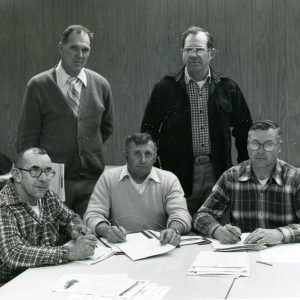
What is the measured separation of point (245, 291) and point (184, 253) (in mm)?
525

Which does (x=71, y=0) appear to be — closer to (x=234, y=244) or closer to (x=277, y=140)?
(x=277, y=140)

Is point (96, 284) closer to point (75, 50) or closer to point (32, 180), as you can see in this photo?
point (32, 180)

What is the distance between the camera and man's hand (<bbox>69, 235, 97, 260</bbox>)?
7.39 ft

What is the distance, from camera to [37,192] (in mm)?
2512

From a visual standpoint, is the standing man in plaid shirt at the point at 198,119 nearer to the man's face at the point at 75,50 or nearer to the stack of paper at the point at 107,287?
the man's face at the point at 75,50

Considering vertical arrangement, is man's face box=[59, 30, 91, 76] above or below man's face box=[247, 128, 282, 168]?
above

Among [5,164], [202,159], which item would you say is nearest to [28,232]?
[202,159]

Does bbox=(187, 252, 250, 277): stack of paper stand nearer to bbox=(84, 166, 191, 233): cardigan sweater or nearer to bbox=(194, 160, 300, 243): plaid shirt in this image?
bbox=(194, 160, 300, 243): plaid shirt

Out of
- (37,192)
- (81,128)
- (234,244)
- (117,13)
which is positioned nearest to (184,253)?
(234,244)

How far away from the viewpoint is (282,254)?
2318 mm

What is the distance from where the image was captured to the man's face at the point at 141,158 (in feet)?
9.77

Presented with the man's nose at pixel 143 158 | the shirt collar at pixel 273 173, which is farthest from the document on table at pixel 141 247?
the shirt collar at pixel 273 173

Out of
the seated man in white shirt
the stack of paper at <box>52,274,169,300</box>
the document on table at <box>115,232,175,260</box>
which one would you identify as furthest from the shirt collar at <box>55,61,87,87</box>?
the stack of paper at <box>52,274,169,300</box>

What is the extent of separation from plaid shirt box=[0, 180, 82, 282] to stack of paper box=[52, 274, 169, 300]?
0.66ft
